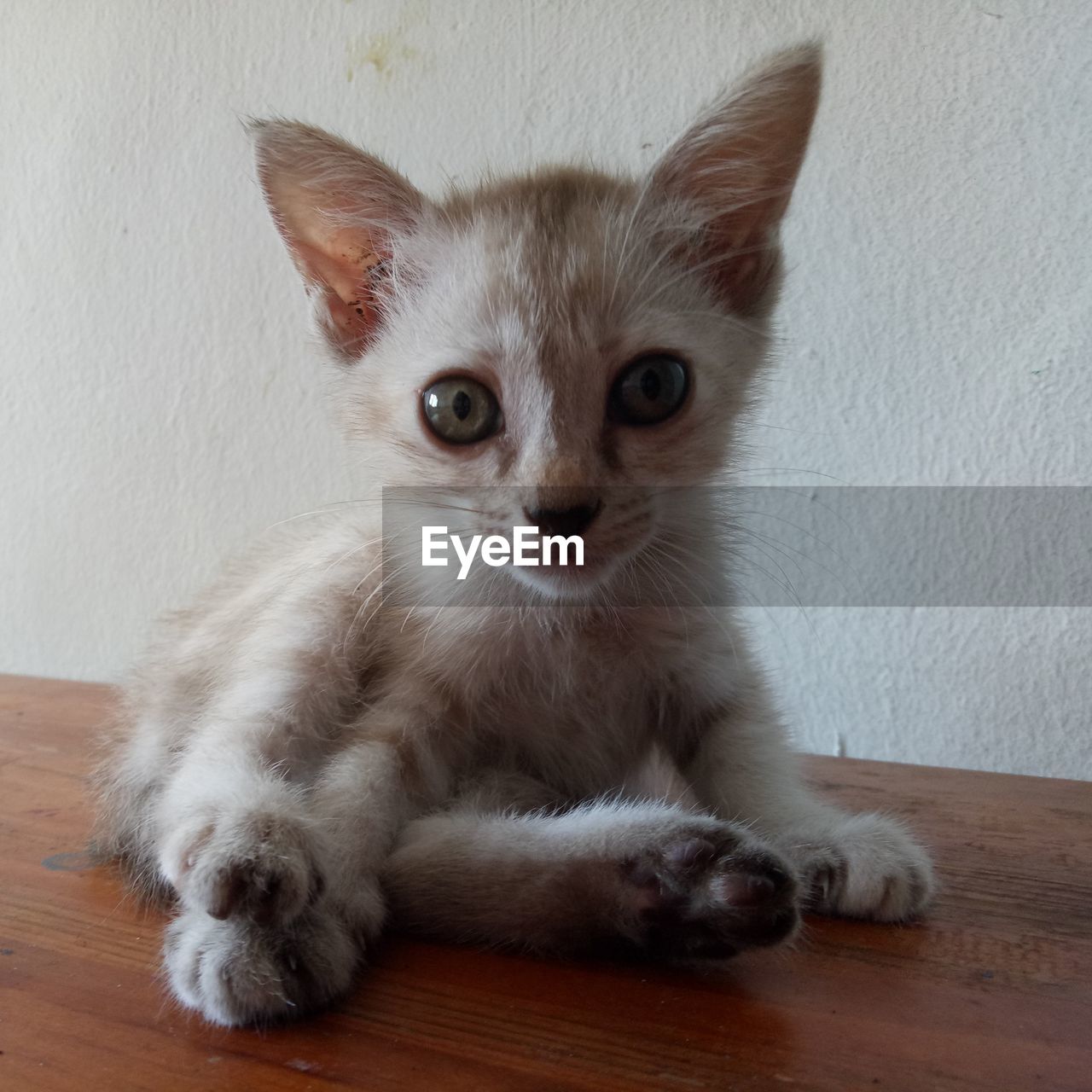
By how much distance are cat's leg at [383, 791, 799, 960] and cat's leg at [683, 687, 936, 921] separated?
0.09m

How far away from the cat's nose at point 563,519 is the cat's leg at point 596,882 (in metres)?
0.20

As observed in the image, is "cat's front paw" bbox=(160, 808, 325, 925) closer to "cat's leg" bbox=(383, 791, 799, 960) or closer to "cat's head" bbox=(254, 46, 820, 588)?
"cat's leg" bbox=(383, 791, 799, 960)

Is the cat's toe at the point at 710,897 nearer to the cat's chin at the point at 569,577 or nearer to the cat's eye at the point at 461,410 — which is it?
the cat's chin at the point at 569,577

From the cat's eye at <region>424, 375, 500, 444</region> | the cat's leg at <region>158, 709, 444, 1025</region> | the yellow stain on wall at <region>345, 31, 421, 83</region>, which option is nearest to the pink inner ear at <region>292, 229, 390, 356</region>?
the cat's eye at <region>424, 375, 500, 444</region>

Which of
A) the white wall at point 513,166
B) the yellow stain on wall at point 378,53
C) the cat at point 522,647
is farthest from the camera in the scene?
the yellow stain on wall at point 378,53

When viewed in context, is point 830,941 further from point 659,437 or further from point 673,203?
point 673,203

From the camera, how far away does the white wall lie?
3.90 feet

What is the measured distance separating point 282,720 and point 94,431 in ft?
4.13

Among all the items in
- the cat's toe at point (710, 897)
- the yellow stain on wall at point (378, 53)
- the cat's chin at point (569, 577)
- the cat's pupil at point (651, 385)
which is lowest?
the cat's toe at point (710, 897)

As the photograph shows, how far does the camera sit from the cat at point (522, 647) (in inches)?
24.5

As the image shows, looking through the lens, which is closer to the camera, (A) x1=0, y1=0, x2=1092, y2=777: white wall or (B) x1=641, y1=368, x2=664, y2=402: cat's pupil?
(B) x1=641, y1=368, x2=664, y2=402: cat's pupil

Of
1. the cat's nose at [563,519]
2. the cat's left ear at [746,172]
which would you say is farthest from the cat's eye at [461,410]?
the cat's left ear at [746,172]

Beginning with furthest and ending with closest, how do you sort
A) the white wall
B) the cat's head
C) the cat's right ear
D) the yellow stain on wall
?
the yellow stain on wall, the white wall, the cat's right ear, the cat's head

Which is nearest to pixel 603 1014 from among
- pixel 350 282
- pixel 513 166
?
pixel 350 282
